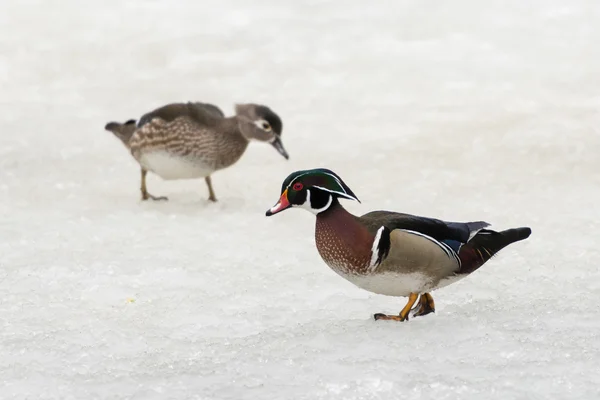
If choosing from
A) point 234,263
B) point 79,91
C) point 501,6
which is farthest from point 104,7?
point 234,263

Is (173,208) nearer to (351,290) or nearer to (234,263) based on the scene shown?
(234,263)

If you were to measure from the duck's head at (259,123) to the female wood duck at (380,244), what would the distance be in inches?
131

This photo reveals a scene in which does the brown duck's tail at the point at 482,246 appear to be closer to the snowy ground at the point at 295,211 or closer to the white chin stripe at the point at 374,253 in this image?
the snowy ground at the point at 295,211

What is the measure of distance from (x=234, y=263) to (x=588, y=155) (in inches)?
145

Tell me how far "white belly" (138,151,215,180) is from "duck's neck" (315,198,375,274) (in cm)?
338

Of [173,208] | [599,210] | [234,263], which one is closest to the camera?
[234,263]

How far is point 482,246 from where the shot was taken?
4.80 metres

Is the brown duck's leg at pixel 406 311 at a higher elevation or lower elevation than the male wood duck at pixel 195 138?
higher

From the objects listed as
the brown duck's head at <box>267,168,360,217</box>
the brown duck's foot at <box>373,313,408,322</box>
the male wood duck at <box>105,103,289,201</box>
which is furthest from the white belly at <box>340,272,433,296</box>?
the male wood duck at <box>105,103,289,201</box>

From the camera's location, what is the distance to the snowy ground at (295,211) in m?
4.27

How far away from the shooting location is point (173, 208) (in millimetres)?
7781

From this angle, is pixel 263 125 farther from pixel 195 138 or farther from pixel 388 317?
pixel 388 317

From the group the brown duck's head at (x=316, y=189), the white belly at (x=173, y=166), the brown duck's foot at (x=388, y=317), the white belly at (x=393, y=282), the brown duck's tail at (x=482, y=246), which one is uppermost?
the brown duck's head at (x=316, y=189)

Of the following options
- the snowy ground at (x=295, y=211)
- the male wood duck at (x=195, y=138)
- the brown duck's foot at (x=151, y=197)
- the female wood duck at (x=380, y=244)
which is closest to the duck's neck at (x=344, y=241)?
the female wood duck at (x=380, y=244)
